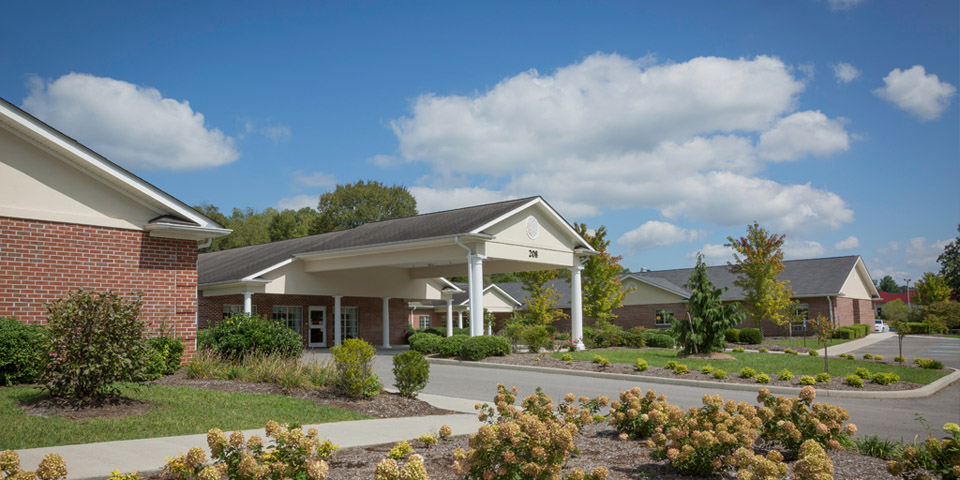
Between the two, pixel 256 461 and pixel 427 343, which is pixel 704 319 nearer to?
pixel 427 343

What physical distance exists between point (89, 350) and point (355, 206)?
5536 centimetres

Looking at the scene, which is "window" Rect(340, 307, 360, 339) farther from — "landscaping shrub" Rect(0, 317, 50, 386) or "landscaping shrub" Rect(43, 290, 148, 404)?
"landscaping shrub" Rect(43, 290, 148, 404)

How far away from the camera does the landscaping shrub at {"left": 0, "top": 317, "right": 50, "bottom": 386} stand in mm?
10930

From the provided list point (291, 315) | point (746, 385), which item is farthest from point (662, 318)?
point (746, 385)

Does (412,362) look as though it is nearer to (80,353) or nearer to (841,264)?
(80,353)

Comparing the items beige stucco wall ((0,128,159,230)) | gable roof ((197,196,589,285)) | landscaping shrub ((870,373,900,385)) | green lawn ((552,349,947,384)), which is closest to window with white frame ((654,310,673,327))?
gable roof ((197,196,589,285))

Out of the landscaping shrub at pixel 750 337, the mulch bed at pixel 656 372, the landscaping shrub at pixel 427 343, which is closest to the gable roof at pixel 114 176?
the landscaping shrub at pixel 427 343

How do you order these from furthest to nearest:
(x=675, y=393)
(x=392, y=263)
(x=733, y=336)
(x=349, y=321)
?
(x=733, y=336) < (x=349, y=321) < (x=392, y=263) < (x=675, y=393)

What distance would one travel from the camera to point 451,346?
2248 cm

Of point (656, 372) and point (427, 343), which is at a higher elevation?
point (427, 343)

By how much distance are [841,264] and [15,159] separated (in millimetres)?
44937

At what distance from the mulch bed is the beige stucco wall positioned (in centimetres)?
1144

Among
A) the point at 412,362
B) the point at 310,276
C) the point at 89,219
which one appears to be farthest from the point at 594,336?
the point at 89,219

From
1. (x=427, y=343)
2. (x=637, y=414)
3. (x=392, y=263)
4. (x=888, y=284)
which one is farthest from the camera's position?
(x=888, y=284)
